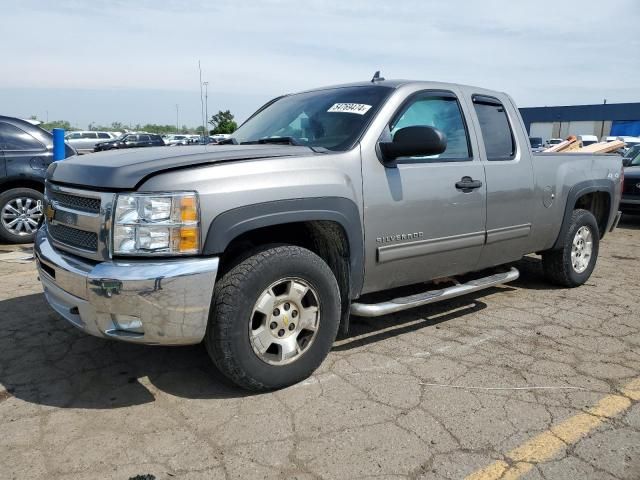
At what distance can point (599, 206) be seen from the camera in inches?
228

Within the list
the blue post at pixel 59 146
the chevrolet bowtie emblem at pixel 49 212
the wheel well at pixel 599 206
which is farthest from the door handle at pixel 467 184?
the blue post at pixel 59 146

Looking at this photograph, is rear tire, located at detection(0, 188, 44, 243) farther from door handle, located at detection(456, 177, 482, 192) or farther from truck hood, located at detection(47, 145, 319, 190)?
door handle, located at detection(456, 177, 482, 192)

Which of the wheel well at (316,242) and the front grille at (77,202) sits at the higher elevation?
the front grille at (77,202)

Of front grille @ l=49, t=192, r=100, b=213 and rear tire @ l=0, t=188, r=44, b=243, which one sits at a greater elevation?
front grille @ l=49, t=192, r=100, b=213

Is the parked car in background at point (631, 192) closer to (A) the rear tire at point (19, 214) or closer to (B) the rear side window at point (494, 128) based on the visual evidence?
(B) the rear side window at point (494, 128)

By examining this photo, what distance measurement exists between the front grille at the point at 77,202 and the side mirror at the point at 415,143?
171cm

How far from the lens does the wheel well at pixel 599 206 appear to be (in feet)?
18.6

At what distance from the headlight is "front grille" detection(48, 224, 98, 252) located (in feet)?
0.65

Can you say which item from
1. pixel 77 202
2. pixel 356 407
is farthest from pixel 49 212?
pixel 356 407

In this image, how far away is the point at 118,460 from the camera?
2.44 metres

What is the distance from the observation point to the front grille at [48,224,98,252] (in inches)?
109

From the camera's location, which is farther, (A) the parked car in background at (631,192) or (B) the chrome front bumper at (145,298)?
(A) the parked car in background at (631,192)

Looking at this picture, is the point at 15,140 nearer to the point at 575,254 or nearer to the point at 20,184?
the point at 20,184

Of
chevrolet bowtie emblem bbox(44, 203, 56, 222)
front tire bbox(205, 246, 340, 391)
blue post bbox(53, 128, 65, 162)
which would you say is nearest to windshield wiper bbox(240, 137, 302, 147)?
front tire bbox(205, 246, 340, 391)
